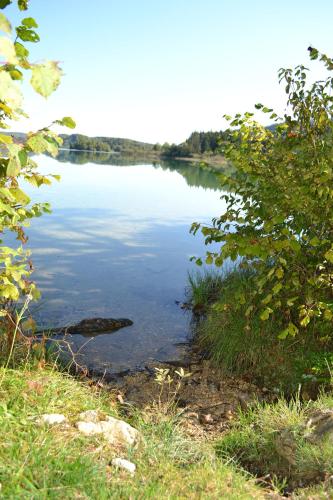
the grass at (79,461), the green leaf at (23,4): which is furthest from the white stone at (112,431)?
the green leaf at (23,4)

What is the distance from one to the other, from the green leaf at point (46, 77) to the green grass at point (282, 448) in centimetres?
323

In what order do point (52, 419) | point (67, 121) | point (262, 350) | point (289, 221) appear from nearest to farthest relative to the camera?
point (67, 121) < point (52, 419) < point (289, 221) < point (262, 350)

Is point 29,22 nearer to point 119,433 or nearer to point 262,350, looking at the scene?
point 119,433

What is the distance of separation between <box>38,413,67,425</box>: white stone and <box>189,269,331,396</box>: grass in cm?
320

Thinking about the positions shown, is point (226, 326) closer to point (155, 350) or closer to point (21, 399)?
point (155, 350)

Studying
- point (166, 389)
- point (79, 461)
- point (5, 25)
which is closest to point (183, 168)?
point (166, 389)

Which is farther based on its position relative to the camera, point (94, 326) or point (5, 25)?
point (94, 326)

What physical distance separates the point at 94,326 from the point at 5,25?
6871 mm

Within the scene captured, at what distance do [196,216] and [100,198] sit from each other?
7.49 meters

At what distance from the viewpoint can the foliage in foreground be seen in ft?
16.6

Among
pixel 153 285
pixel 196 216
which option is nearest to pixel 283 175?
pixel 153 285

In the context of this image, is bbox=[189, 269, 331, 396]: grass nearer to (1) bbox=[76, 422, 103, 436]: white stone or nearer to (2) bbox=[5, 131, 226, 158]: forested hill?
→ (1) bbox=[76, 422, 103, 436]: white stone

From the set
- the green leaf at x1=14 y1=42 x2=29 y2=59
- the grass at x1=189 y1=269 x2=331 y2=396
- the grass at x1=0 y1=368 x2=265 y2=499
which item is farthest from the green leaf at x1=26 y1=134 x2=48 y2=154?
the grass at x1=189 y1=269 x2=331 y2=396

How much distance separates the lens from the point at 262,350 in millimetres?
6355
